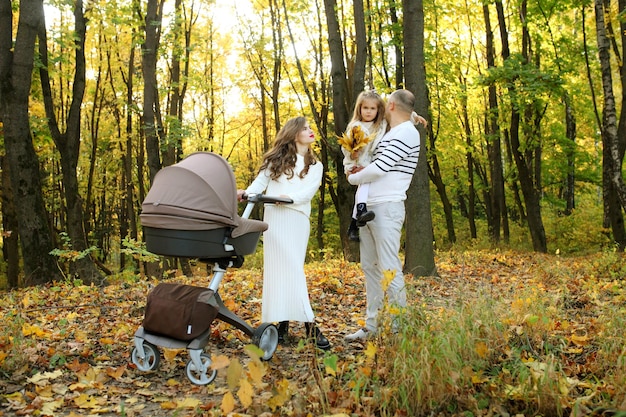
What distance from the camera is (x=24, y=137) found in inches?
409

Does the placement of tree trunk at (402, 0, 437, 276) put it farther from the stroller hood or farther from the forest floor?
the stroller hood

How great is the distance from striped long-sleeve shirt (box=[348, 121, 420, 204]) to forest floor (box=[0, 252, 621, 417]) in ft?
3.61

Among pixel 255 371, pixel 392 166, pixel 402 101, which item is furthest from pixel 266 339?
pixel 402 101

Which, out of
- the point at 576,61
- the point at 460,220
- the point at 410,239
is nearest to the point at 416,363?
the point at 410,239

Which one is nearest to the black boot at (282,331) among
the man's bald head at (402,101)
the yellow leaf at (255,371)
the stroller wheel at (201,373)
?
the stroller wheel at (201,373)

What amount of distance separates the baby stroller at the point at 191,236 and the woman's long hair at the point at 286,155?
848mm

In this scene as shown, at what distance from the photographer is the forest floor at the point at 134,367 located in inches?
137

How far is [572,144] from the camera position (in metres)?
20.3

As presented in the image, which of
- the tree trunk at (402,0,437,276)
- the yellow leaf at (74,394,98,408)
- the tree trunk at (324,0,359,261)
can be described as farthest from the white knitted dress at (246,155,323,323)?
the tree trunk at (324,0,359,261)

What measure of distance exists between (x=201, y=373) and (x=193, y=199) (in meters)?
1.30

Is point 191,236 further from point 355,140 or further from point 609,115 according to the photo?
point 609,115

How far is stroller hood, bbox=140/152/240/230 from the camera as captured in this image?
416cm

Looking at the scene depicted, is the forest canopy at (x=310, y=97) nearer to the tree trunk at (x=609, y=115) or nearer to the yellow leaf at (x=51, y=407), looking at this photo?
the tree trunk at (x=609, y=115)

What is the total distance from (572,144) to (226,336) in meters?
18.2
